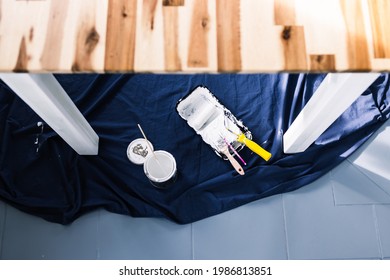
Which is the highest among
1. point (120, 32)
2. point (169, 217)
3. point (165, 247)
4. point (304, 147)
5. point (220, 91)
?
point (220, 91)

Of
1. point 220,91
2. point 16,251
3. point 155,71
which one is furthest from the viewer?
point 220,91

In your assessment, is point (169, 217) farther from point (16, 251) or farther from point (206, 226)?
point (16, 251)

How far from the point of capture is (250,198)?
144 centimetres

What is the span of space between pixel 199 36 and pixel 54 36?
1.08ft

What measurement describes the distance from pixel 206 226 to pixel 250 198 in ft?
0.63

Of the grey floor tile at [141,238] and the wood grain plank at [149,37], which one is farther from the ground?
the wood grain plank at [149,37]

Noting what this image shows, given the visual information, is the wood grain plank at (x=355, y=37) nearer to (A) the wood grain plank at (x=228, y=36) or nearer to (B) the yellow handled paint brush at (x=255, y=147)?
(A) the wood grain plank at (x=228, y=36)

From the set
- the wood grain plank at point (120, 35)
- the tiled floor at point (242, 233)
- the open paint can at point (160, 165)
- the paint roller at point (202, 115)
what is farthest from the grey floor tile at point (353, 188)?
the wood grain plank at point (120, 35)

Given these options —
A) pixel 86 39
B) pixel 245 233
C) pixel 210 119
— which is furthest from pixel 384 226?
pixel 86 39

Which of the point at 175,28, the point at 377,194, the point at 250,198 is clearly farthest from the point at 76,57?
the point at 377,194

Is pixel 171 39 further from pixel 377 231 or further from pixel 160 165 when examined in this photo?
pixel 377 231

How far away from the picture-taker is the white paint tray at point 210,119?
4.81ft

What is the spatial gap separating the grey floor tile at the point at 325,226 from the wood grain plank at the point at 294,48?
708 mm

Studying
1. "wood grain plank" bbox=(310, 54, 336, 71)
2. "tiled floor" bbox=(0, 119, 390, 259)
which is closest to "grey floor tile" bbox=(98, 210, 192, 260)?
"tiled floor" bbox=(0, 119, 390, 259)
